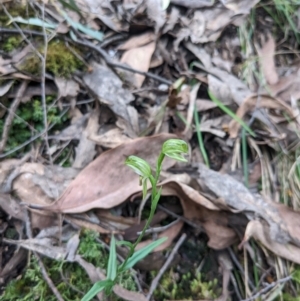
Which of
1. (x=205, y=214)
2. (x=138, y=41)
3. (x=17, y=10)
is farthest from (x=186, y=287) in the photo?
(x=17, y=10)

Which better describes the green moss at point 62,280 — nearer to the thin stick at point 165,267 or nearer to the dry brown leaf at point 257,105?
the thin stick at point 165,267

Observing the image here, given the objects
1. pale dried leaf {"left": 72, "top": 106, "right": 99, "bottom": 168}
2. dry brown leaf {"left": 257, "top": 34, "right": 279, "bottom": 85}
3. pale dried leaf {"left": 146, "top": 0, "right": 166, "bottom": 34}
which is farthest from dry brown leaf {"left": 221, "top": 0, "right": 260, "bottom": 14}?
pale dried leaf {"left": 72, "top": 106, "right": 99, "bottom": 168}

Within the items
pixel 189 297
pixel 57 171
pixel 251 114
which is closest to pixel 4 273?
pixel 57 171

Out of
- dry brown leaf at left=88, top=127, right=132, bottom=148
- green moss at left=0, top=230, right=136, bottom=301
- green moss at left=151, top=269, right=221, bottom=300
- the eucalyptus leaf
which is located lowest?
green moss at left=151, top=269, right=221, bottom=300

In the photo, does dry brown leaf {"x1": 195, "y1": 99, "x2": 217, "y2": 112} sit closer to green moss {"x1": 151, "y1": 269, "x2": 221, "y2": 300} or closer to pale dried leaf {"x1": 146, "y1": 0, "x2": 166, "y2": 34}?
pale dried leaf {"x1": 146, "y1": 0, "x2": 166, "y2": 34}

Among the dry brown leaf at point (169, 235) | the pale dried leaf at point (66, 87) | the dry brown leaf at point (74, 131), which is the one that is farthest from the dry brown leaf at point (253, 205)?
the pale dried leaf at point (66, 87)

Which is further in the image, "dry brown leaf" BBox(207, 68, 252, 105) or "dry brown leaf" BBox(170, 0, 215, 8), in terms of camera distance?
"dry brown leaf" BBox(170, 0, 215, 8)

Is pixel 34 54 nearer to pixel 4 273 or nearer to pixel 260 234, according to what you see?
pixel 4 273
